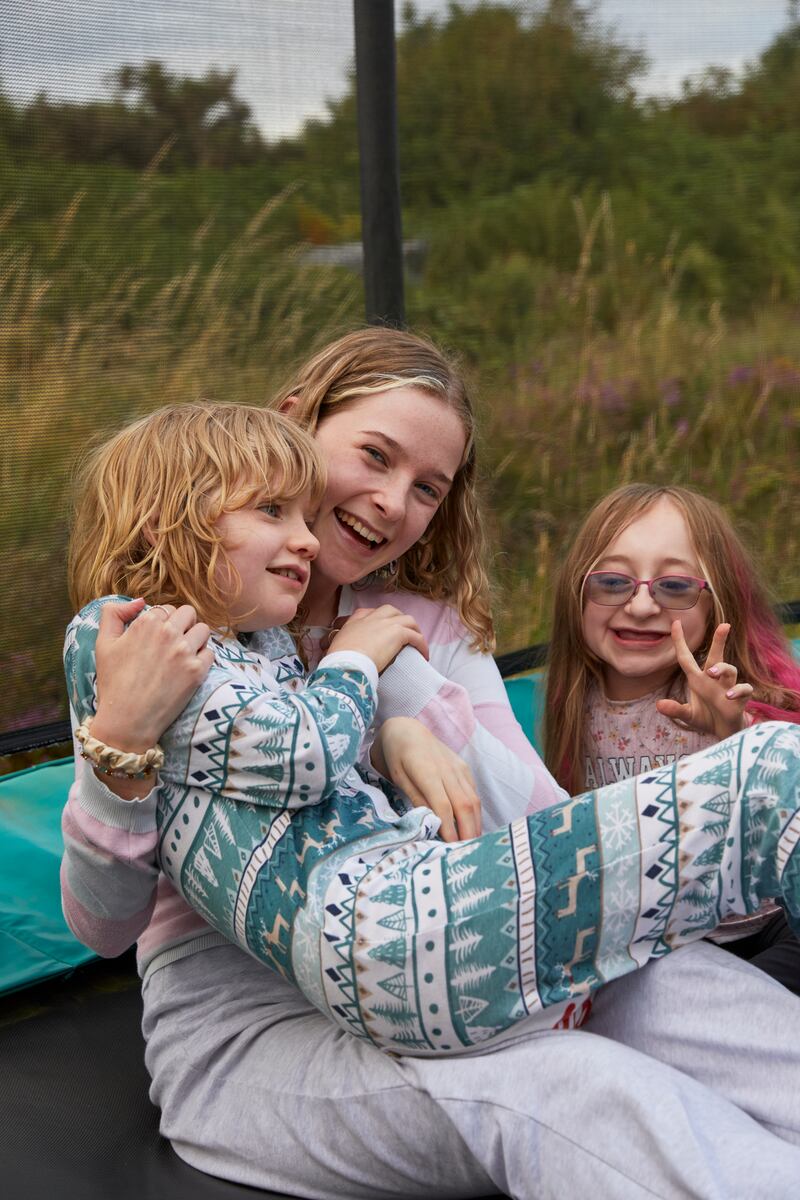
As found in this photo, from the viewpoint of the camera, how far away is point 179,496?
1.25 metres

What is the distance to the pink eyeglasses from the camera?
1.66m

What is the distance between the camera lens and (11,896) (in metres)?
1.69

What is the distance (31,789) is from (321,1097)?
823 mm

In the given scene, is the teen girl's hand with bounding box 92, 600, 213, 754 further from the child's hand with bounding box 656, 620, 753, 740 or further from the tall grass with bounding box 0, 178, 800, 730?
the tall grass with bounding box 0, 178, 800, 730

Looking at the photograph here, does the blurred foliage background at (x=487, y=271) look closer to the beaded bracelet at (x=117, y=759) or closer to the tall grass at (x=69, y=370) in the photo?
the tall grass at (x=69, y=370)

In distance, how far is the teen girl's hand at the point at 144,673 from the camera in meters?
1.10

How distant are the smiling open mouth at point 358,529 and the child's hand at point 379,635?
9 cm

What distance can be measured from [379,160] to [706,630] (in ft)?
3.24

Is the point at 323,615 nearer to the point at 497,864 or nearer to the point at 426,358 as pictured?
the point at 426,358

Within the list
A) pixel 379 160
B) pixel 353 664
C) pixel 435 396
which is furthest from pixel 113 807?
pixel 379 160

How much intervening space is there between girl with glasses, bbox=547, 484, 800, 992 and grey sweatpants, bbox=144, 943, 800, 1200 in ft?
1.57

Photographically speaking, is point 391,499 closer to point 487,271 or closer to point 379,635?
point 379,635

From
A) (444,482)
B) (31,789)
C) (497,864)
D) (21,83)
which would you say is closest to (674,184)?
(21,83)

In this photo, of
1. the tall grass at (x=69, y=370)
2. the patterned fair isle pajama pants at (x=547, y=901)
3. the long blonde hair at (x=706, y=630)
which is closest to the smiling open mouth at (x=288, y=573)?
the patterned fair isle pajama pants at (x=547, y=901)
